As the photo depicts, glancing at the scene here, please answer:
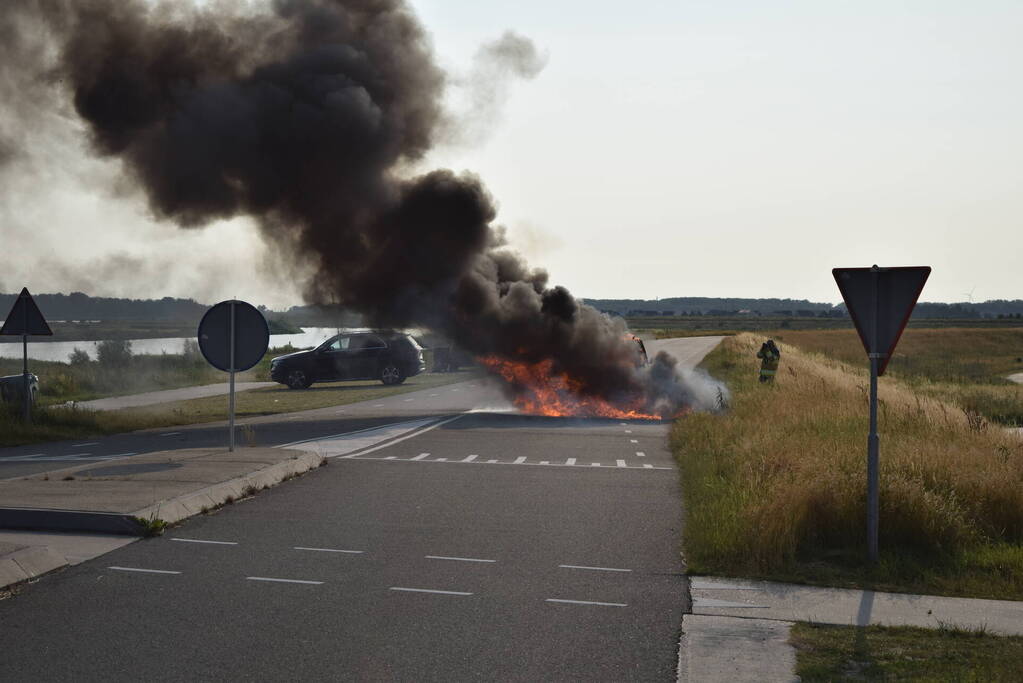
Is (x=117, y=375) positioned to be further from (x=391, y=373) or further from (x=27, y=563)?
(x=27, y=563)

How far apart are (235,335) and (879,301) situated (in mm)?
7916

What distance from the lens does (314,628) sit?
576 cm

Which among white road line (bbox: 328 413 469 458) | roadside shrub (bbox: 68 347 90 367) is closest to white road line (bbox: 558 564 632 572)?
white road line (bbox: 328 413 469 458)

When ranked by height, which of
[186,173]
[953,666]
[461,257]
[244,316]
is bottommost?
[953,666]

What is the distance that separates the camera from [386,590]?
6637 millimetres

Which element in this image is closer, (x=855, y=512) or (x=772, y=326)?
(x=855, y=512)

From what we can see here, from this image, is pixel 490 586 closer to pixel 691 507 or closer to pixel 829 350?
pixel 691 507

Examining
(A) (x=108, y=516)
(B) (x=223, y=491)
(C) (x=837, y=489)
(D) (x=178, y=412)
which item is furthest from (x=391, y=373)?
(C) (x=837, y=489)

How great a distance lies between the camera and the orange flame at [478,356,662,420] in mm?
22688

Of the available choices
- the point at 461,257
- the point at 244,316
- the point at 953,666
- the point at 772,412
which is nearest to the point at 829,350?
the point at 461,257

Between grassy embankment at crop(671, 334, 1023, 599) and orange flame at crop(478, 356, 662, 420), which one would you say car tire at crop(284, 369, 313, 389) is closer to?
orange flame at crop(478, 356, 662, 420)

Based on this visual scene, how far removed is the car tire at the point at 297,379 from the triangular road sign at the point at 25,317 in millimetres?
13677

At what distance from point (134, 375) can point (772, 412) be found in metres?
23.9

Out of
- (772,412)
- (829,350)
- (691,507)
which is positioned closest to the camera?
(691,507)
